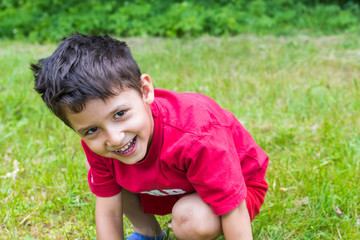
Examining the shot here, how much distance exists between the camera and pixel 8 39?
22.6 ft

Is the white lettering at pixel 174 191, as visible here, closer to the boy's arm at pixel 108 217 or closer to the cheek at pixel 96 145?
the boy's arm at pixel 108 217

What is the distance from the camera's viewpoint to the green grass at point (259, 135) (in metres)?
2.31

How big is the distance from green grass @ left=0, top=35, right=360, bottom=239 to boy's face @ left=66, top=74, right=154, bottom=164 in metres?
0.75

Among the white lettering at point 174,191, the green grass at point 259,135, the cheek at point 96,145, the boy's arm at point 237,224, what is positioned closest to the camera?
the cheek at point 96,145

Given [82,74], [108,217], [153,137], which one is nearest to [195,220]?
[153,137]

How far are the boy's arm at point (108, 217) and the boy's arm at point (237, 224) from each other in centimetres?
54

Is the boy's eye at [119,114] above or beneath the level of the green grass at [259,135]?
above

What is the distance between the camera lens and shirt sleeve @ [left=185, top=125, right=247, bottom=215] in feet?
5.43

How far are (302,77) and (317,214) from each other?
6.47ft

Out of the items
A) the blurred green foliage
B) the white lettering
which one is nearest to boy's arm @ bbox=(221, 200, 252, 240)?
the white lettering

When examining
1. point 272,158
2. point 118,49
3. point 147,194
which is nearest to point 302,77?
point 272,158

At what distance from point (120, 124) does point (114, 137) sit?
2.0 inches

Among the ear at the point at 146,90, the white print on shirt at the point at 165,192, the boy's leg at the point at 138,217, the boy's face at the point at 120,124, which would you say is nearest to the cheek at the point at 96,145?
the boy's face at the point at 120,124

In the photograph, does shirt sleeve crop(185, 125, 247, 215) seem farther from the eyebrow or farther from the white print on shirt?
the eyebrow
